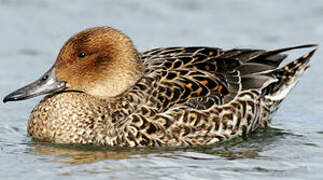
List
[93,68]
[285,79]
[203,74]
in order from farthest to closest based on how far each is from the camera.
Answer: [285,79]
[203,74]
[93,68]

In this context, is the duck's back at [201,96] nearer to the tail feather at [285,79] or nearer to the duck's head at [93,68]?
the tail feather at [285,79]

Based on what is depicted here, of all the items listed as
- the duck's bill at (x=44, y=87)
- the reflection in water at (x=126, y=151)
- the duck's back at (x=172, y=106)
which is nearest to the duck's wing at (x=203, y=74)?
the duck's back at (x=172, y=106)

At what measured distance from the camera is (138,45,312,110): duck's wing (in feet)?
34.5

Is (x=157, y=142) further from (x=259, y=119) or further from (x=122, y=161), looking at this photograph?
(x=259, y=119)

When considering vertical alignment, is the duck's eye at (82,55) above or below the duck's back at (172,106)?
above

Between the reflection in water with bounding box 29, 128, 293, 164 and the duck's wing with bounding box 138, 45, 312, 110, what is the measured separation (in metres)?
0.51

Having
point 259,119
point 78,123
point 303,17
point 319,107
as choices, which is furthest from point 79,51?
point 303,17

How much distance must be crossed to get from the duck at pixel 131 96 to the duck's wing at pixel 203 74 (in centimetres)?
1

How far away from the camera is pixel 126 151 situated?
1018cm

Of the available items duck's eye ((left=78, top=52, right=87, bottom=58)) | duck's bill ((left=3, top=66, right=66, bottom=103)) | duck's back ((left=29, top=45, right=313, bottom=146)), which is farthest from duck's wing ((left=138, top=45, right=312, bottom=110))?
duck's bill ((left=3, top=66, right=66, bottom=103))

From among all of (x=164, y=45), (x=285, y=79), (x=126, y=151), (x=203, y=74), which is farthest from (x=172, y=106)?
(x=164, y=45)

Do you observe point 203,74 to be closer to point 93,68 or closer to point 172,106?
point 172,106

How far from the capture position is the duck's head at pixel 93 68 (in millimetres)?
10469

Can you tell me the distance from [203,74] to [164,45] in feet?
13.9
